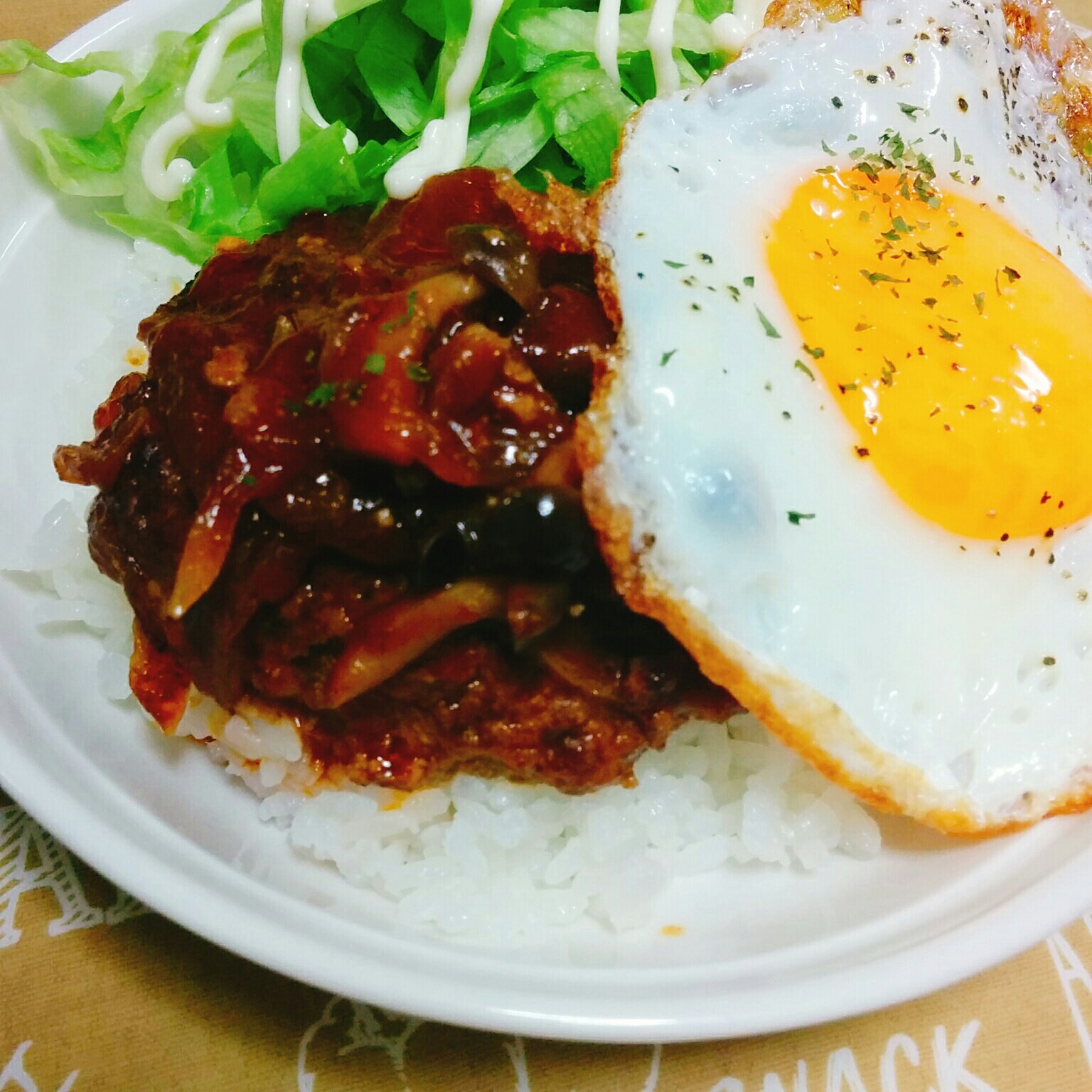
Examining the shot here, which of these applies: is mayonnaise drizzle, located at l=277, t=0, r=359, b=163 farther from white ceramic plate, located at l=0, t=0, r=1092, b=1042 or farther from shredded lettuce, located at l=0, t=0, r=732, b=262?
white ceramic plate, located at l=0, t=0, r=1092, b=1042

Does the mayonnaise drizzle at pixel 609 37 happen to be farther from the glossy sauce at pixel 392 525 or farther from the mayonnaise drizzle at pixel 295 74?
the glossy sauce at pixel 392 525

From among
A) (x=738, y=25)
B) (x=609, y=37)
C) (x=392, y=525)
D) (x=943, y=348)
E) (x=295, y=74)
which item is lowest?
(x=943, y=348)

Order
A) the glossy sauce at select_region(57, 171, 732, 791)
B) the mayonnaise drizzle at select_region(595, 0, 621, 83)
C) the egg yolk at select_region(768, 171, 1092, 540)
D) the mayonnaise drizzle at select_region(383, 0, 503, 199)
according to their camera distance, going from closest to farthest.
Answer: the glossy sauce at select_region(57, 171, 732, 791), the egg yolk at select_region(768, 171, 1092, 540), the mayonnaise drizzle at select_region(383, 0, 503, 199), the mayonnaise drizzle at select_region(595, 0, 621, 83)

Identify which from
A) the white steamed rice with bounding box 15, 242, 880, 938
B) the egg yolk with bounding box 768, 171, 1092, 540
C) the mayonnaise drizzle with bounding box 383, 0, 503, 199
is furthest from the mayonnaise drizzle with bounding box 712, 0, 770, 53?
the white steamed rice with bounding box 15, 242, 880, 938

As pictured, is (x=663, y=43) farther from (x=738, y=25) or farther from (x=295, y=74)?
(x=295, y=74)

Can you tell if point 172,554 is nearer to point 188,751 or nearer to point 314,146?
point 188,751

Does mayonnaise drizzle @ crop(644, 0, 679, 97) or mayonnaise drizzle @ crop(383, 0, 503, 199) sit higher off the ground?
mayonnaise drizzle @ crop(383, 0, 503, 199)

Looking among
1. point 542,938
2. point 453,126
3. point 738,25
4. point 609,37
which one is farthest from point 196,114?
point 542,938
